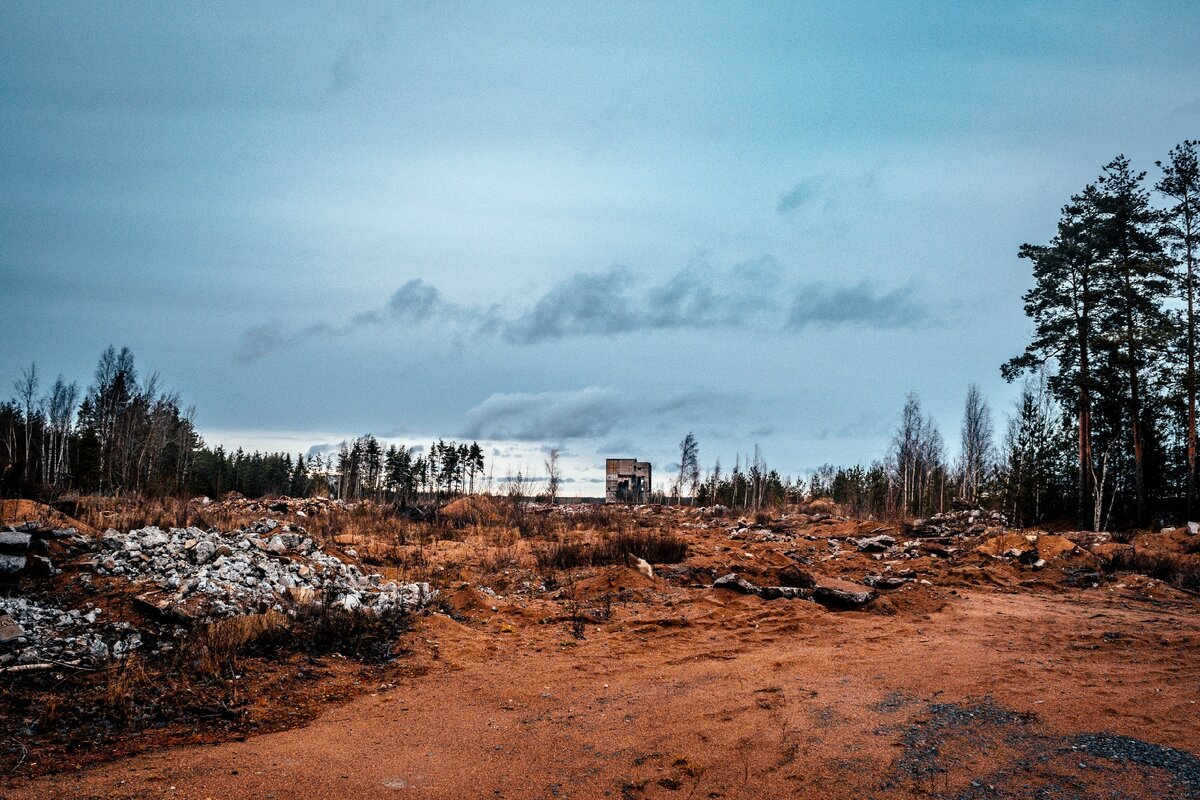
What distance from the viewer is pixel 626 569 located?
1266 centimetres

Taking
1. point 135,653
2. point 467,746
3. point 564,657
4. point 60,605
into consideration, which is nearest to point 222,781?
point 467,746

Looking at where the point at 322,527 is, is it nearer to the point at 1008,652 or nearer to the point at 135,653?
the point at 135,653

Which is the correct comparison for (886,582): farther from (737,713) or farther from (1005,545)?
(737,713)

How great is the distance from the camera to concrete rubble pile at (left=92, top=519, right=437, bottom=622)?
8.70 metres

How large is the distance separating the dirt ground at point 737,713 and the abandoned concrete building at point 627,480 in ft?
144

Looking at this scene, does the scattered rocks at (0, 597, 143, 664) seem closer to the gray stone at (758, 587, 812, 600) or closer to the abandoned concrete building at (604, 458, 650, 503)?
the gray stone at (758, 587, 812, 600)

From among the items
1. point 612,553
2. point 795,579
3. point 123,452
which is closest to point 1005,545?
point 795,579

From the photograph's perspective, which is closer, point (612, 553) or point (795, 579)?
point (795, 579)

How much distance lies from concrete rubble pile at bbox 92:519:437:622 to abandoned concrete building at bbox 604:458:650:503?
43345 millimetres

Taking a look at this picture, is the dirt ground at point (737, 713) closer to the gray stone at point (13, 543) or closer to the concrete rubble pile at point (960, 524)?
the gray stone at point (13, 543)

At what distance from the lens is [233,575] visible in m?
9.62

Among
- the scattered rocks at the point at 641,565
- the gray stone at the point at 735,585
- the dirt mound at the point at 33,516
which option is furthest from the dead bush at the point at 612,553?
the dirt mound at the point at 33,516

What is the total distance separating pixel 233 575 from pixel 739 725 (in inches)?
303

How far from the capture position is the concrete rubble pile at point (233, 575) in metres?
8.70
